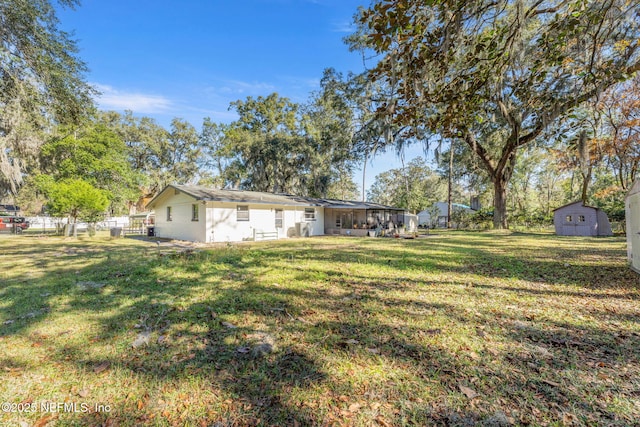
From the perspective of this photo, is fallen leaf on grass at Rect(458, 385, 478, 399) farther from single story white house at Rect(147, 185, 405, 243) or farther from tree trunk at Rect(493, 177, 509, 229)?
tree trunk at Rect(493, 177, 509, 229)

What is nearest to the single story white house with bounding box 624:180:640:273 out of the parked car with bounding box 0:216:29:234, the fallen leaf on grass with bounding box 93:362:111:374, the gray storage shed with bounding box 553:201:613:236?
the fallen leaf on grass with bounding box 93:362:111:374

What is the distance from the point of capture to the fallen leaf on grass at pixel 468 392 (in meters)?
1.96

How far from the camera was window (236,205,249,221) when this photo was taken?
50.6ft

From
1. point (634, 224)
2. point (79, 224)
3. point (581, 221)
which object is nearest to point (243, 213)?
point (634, 224)

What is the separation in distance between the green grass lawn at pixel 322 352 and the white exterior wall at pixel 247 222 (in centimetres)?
911

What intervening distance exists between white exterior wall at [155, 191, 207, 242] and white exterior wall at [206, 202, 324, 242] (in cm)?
49

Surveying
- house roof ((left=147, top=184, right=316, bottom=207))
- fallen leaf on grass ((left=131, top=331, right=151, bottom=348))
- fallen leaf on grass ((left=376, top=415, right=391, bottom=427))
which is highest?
house roof ((left=147, top=184, right=316, bottom=207))

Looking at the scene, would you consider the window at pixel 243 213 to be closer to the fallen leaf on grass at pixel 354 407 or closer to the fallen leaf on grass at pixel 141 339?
the fallen leaf on grass at pixel 141 339

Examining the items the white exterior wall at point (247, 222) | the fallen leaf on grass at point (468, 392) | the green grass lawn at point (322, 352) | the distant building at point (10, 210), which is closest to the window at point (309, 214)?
the white exterior wall at point (247, 222)

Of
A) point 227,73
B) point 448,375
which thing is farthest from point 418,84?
point 227,73

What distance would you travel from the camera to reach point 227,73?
683 inches

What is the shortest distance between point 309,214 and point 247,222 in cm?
485

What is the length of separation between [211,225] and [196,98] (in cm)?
1252

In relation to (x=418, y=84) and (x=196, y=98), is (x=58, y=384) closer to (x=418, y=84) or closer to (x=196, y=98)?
(x=418, y=84)
